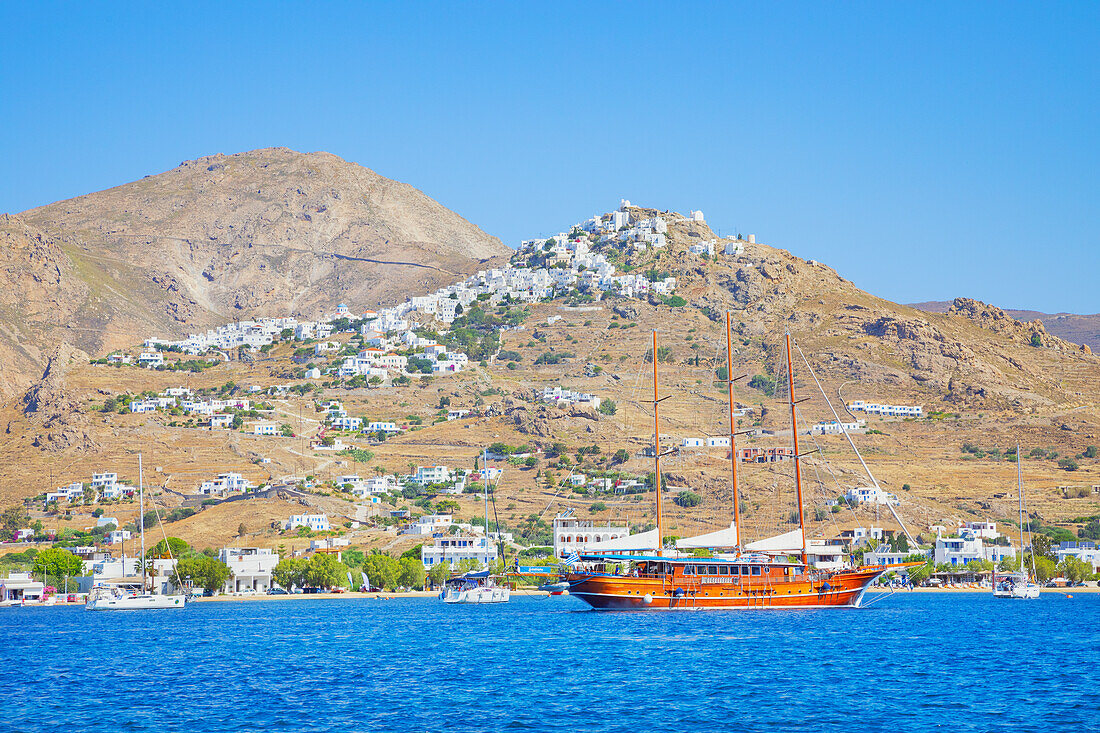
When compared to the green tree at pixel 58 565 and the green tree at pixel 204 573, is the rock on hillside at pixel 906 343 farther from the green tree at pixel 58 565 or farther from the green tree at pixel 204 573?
the green tree at pixel 58 565

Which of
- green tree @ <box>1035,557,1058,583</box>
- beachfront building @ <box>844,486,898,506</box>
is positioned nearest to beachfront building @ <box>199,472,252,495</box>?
beachfront building @ <box>844,486,898,506</box>

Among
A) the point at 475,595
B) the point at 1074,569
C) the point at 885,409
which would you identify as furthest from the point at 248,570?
the point at 885,409

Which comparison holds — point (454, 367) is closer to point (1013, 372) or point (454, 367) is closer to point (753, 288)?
point (753, 288)

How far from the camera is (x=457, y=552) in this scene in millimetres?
112562

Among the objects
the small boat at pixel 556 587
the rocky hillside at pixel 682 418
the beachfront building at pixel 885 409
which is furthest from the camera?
the beachfront building at pixel 885 409

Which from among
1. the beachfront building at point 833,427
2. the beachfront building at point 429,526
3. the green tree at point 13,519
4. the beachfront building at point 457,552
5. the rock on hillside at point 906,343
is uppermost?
the rock on hillside at point 906,343

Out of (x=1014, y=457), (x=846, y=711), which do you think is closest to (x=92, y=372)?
(x=1014, y=457)

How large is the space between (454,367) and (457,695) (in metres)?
152

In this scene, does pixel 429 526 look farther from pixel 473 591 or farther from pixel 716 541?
pixel 716 541

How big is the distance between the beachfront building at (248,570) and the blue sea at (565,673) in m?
30.2

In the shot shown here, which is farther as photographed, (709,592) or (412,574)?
(412,574)

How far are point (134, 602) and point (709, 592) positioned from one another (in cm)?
4123

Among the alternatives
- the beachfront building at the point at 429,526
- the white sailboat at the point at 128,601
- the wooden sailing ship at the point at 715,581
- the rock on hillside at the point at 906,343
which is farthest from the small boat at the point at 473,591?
the rock on hillside at the point at 906,343

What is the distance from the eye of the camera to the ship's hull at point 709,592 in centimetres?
7169
